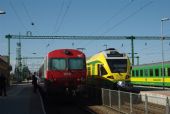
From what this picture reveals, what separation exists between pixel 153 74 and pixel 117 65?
15.2 m

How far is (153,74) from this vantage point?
4600cm

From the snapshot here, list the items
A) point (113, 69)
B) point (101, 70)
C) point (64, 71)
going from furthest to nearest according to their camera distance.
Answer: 1. point (101, 70)
2. point (113, 69)
3. point (64, 71)

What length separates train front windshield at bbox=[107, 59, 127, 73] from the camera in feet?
104

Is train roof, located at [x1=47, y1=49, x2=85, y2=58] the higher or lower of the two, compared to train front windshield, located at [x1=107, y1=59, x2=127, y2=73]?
higher

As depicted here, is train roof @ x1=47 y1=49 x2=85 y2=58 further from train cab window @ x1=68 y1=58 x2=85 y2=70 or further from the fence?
the fence

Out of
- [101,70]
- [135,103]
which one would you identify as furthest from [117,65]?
[135,103]

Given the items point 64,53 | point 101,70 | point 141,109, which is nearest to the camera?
point 141,109

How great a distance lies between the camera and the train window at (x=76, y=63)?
25.3m

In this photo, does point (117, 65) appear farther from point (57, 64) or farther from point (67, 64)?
point (57, 64)

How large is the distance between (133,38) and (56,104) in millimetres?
46750

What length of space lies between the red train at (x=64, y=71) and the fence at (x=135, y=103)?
1944 mm

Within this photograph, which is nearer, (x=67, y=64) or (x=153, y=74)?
(x=67, y=64)

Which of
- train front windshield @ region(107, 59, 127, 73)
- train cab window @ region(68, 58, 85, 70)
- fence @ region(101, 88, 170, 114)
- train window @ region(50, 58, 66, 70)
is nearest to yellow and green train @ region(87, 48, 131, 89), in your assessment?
→ train front windshield @ region(107, 59, 127, 73)

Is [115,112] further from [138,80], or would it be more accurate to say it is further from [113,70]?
[138,80]
